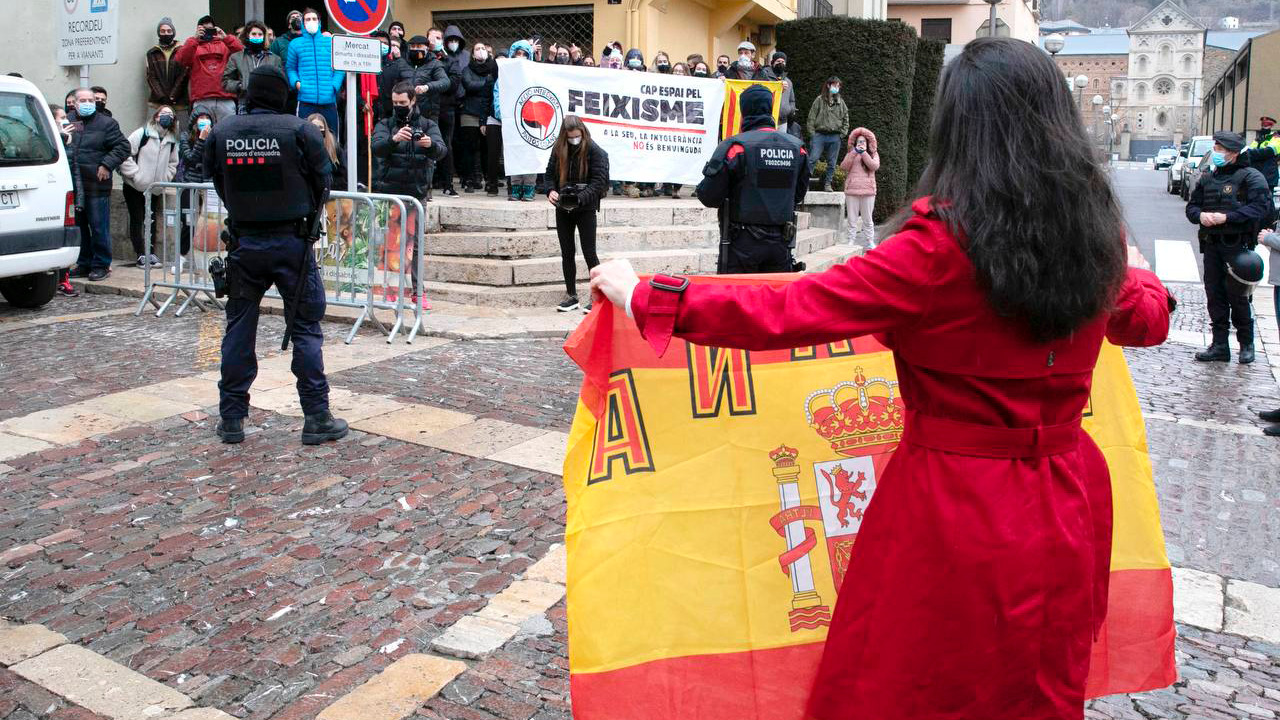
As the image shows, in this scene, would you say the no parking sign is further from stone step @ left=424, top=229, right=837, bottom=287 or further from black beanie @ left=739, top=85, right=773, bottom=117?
black beanie @ left=739, top=85, right=773, bottom=117

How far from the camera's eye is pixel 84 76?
12.6 meters

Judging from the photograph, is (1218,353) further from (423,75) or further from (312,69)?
(312,69)

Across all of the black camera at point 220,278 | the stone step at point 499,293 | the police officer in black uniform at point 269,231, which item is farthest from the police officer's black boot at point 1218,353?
the black camera at point 220,278

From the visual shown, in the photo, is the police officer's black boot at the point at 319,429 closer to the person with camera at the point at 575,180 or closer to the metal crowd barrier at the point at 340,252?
the metal crowd barrier at the point at 340,252

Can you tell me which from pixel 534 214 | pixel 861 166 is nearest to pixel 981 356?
pixel 534 214

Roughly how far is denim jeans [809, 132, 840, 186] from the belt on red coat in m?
15.9

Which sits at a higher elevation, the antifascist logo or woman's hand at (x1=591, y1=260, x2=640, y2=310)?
the antifascist logo

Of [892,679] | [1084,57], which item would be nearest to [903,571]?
[892,679]

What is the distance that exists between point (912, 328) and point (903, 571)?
48cm

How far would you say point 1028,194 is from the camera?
84.8 inches

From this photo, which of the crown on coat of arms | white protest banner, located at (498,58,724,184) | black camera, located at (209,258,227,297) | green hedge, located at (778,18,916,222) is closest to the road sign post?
black camera, located at (209,258,227,297)

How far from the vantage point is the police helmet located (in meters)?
8.83

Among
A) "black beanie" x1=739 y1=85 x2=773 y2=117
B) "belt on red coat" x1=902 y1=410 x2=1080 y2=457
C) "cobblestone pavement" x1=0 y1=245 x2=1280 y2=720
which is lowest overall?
"cobblestone pavement" x1=0 y1=245 x2=1280 y2=720

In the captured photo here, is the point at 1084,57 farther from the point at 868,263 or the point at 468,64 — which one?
the point at 868,263
